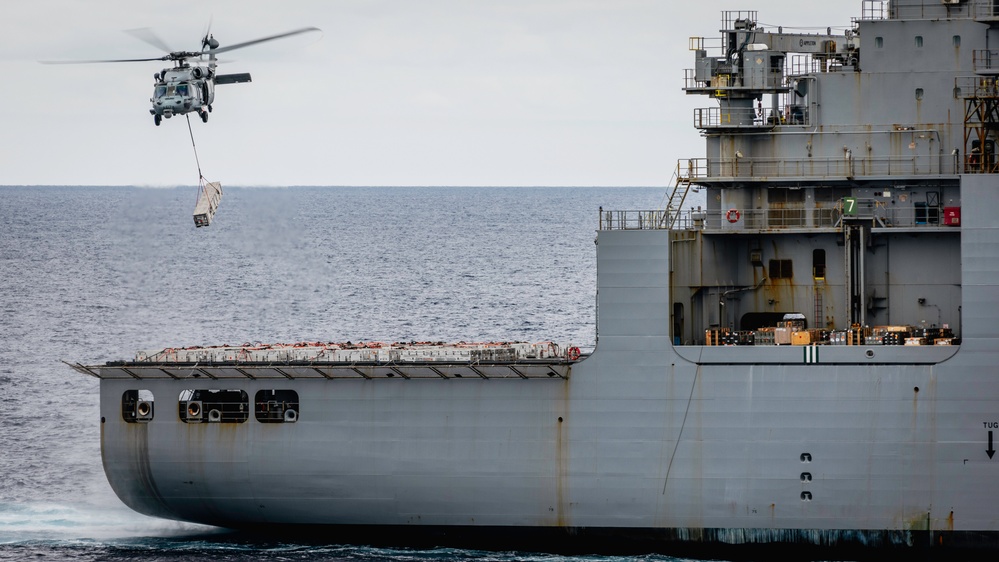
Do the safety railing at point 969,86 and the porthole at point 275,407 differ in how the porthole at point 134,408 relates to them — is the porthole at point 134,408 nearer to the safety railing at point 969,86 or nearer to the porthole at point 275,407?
the porthole at point 275,407

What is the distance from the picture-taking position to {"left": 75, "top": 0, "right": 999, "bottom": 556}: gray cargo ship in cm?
3547

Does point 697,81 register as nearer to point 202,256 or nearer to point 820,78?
point 820,78

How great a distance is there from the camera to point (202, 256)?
121 meters

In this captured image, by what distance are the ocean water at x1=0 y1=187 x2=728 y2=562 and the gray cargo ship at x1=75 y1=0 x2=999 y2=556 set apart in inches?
72.8

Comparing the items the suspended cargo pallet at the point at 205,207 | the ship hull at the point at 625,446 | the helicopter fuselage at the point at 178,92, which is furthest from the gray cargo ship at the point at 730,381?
the helicopter fuselage at the point at 178,92

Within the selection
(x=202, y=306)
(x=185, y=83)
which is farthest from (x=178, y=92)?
(x=202, y=306)

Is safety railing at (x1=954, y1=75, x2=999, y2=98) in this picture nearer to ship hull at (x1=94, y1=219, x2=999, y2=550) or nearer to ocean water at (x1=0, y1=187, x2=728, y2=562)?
ship hull at (x1=94, y1=219, x2=999, y2=550)

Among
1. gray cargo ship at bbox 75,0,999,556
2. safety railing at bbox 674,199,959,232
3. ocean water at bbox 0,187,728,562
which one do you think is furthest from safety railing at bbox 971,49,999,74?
ocean water at bbox 0,187,728,562

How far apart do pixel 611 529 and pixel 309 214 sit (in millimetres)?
161269

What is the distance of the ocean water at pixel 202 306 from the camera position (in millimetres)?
39719

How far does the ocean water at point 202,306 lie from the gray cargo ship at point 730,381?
185 centimetres

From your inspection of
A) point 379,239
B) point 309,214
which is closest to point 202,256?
point 379,239

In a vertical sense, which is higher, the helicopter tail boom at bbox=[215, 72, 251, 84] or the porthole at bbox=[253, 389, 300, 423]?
the helicopter tail boom at bbox=[215, 72, 251, 84]

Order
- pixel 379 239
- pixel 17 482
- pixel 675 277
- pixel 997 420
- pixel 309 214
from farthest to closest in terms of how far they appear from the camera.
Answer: pixel 309 214, pixel 379 239, pixel 17 482, pixel 675 277, pixel 997 420
